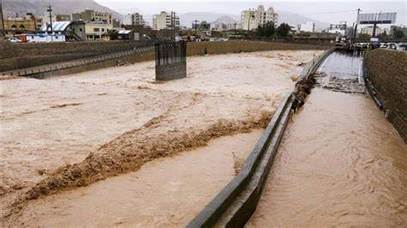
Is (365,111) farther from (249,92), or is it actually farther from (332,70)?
(332,70)

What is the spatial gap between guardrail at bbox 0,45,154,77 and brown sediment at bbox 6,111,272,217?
17558mm

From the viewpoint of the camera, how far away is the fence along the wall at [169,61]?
977 inches

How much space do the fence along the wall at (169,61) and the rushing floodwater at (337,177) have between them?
12637 millimetres

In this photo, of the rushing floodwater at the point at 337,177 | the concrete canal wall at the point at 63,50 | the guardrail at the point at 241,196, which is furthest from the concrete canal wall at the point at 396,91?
the concrete canal wall at the point at 63,50

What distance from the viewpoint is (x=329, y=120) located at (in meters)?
14.4

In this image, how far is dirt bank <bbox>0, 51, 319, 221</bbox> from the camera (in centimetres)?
827

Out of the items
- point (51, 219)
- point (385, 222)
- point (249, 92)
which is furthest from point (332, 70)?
point (51, 219)

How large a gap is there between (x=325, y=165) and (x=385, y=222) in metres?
2.75

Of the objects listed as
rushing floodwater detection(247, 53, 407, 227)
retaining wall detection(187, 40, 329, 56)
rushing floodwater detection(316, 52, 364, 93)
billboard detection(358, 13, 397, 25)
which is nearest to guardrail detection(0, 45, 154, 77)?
retaining wall detection(187, 40, 329, 56)

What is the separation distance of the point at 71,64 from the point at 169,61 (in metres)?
10.5

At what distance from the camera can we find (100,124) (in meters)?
12.5

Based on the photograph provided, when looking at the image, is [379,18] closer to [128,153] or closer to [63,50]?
[63,50]

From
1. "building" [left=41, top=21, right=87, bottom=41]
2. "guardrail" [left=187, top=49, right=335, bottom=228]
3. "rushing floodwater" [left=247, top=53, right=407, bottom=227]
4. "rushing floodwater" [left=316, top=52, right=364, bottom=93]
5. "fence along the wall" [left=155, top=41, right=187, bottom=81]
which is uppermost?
"building" [left=41, top=21, right=87, bottom=41]

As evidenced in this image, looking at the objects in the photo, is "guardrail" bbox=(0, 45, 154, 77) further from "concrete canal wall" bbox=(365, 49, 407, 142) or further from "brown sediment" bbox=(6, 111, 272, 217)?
"concrete canal wall" bbox=(365, 49, 407, 142)
